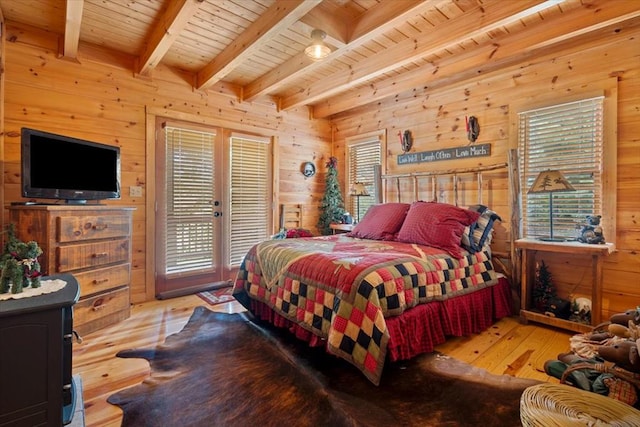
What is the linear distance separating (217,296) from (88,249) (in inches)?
56.4

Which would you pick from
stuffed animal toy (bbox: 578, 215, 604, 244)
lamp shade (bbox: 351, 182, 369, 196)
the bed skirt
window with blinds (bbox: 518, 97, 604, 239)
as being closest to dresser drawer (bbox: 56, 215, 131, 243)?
the bed skirt

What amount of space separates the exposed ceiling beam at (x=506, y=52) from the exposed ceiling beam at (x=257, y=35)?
5.78ft

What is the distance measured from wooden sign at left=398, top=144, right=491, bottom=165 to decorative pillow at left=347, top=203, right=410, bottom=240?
0.84 metres

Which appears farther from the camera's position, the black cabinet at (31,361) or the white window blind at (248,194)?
the white window blind at (248,194)

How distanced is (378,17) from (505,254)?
255 centimetres

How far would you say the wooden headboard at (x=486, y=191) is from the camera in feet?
9.96

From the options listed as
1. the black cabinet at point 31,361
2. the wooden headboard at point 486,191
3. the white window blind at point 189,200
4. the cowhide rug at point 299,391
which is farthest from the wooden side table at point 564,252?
the white window blind at point 189,200

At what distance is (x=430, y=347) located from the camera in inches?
86.1

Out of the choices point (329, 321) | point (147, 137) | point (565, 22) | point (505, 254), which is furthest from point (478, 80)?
point (147, 137)

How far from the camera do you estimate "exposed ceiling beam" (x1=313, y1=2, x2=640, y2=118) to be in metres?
2.39

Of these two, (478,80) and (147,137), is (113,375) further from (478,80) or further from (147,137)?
(478,80)

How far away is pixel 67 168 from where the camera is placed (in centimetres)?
262

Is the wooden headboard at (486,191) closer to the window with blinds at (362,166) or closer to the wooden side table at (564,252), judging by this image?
the wooden side table at (564,252)

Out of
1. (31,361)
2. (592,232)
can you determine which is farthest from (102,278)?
(592,232)
